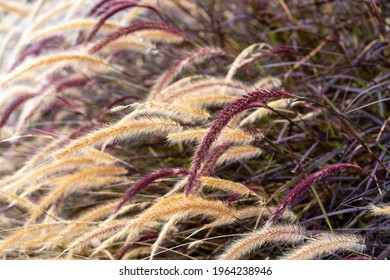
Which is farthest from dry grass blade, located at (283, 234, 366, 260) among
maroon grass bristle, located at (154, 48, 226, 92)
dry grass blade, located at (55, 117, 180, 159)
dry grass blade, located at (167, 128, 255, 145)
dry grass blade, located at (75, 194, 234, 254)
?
maroon grass bristle, located at (154, 48, 226, 92)

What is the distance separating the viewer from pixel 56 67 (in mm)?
3004

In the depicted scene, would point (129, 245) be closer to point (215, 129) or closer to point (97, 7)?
point (215, 129)

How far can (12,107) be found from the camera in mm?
3197

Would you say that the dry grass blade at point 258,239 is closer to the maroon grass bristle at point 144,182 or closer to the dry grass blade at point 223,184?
the dry grass blade at point 223,184

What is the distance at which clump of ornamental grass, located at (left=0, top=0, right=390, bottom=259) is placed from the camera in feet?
7.63

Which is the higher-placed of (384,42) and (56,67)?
(56,67)

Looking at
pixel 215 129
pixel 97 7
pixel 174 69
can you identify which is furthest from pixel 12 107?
pixel 215 129

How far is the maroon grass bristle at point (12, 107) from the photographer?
10.2 feet

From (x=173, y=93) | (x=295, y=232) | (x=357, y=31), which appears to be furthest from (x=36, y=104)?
(x=357, y=31)

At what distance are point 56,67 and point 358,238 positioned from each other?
1589mm
